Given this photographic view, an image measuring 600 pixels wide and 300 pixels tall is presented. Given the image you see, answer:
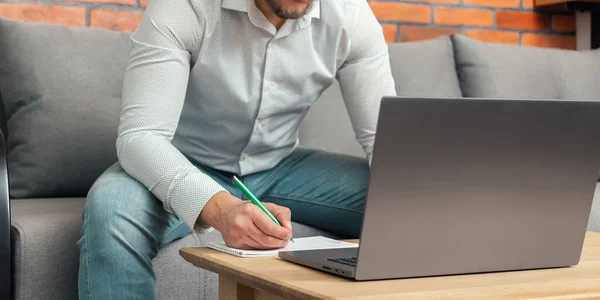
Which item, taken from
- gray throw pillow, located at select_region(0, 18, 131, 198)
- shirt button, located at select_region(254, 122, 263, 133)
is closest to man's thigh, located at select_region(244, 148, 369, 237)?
shirt button, located at select_region(254, 122, 263, 133)

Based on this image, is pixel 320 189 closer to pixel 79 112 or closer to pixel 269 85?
pixel 269 85

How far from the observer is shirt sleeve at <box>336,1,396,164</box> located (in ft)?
5.31

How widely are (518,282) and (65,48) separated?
1.29 meters

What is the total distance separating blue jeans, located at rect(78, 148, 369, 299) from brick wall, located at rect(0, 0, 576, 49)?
79 centimetres

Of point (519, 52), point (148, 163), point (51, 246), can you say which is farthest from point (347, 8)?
point (519, 52)

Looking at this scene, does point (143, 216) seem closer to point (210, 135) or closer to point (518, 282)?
point (210, 135)

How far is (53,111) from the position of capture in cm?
185

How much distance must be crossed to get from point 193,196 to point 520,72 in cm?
144

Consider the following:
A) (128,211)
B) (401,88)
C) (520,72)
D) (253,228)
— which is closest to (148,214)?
(128,211)

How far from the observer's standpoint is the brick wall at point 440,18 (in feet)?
7.22

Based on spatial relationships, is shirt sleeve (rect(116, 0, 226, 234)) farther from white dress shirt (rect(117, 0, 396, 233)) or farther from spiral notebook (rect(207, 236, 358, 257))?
spiral notebook (rect(207, 236, 358, 257))

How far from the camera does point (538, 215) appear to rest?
101 cm

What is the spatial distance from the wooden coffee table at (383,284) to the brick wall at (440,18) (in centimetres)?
127

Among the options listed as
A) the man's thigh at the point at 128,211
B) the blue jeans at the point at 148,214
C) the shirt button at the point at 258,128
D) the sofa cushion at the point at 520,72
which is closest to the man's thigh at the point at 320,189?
the blue jeans at the point at 148,214
